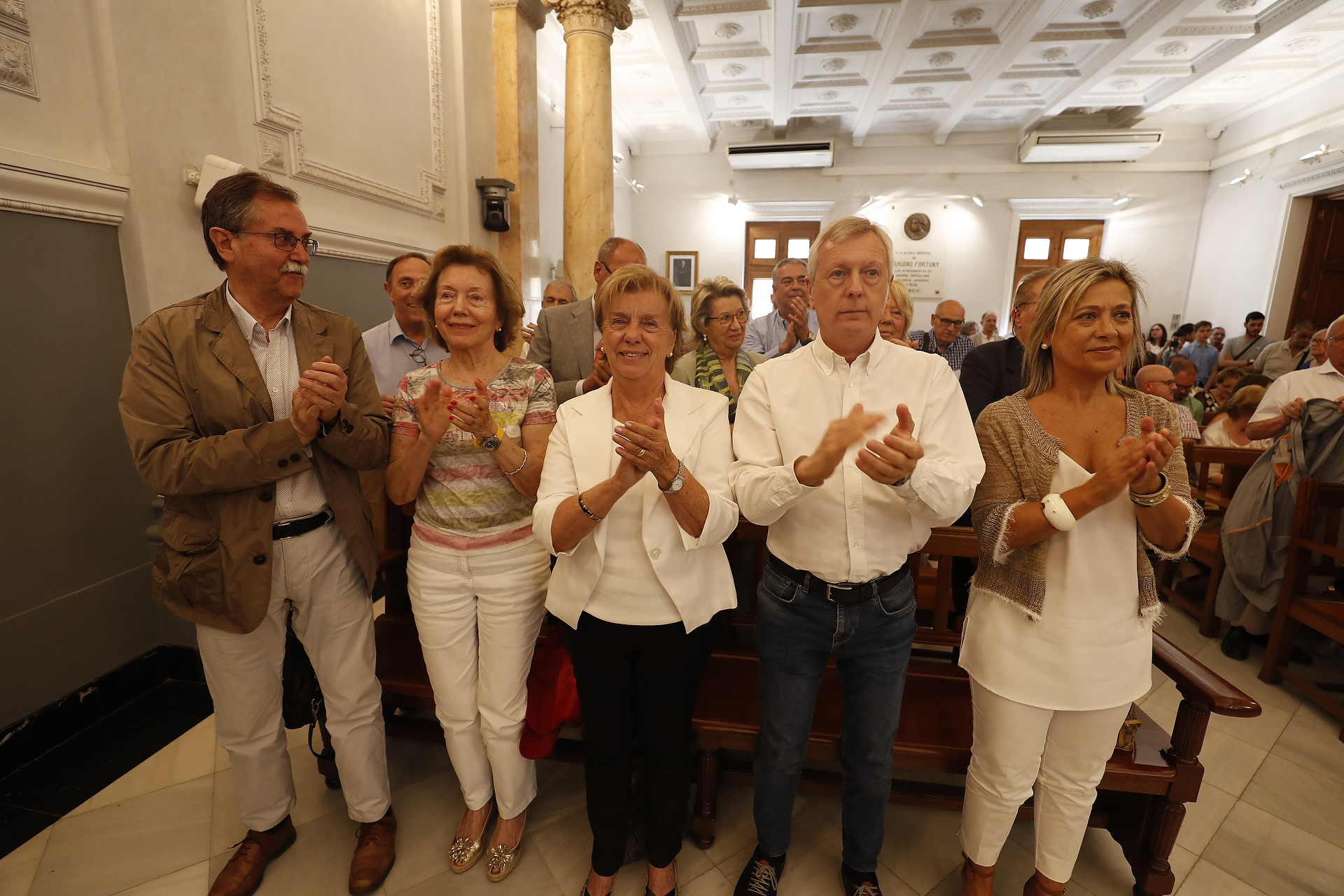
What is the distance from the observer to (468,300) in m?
1.71

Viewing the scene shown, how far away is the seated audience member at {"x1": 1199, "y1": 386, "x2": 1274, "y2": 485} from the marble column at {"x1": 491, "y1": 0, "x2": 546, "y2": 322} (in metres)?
5.26

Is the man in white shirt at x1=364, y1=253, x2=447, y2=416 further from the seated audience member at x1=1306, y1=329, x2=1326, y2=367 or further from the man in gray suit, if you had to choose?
the seated audience member at x1=1306, y1=329, x2=1326, y2=367

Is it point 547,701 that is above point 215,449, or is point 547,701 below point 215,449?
below

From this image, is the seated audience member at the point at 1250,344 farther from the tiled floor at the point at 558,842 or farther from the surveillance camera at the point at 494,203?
the surveillance camera at the point at 494,203

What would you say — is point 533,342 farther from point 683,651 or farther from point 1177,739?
point 1177,739

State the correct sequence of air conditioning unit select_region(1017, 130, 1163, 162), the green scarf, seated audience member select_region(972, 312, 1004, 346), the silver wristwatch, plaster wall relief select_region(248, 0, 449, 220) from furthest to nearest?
seated audience member select_region(972, 312, 1004, 346), air conditioning unit select_region(1017, 130, 1163, 162), plaster wall relief select_region(248, 0, 449, 220), the green scarf, the silver wristwatch

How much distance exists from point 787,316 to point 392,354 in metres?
2.16

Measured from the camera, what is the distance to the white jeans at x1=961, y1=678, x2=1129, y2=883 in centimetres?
152

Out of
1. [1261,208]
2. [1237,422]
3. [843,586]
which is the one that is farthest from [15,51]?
[1261,208]

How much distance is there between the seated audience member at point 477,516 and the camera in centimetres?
172

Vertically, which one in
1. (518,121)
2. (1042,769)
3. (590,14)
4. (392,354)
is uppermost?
(590,14)

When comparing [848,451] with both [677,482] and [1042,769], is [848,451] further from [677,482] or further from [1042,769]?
[1042,769]

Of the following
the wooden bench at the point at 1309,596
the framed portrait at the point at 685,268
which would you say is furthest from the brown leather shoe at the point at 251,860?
the framed portrait at the point at 685,268

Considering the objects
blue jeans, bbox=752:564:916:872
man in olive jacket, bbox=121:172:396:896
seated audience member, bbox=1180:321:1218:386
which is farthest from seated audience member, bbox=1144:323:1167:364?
man in olive jacket, bbox=121:172:396:896
